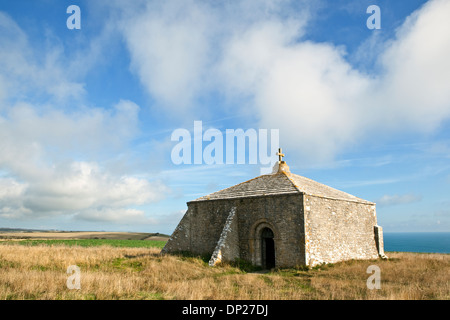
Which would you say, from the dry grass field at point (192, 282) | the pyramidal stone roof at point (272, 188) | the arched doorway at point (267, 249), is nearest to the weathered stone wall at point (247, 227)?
the arched doorway at point (267, 249)

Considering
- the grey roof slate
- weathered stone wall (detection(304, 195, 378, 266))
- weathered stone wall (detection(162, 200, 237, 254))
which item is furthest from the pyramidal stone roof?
weathered stone wall (detection(304, 195, 378, 266))

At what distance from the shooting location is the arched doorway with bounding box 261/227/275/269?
57.1 feet

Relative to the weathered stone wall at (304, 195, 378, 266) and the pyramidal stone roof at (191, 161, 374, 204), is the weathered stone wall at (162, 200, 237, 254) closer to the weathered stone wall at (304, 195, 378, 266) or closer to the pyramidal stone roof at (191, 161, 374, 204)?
the pyramidal stone roof at (191, 161, 374, 204)

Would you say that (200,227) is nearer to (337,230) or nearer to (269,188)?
(269,188)

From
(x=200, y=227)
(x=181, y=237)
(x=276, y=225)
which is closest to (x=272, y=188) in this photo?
(x=276, y=225)

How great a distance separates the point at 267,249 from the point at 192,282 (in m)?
8.12

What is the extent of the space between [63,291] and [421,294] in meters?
10.6

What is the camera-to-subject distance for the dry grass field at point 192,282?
8828 millimetres

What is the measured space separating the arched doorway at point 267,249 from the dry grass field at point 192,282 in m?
2.02

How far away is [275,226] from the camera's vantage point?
16594mm

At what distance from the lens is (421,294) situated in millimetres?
9258

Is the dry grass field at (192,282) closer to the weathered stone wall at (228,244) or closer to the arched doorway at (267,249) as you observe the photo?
the weathered stone wall at (228,244)
